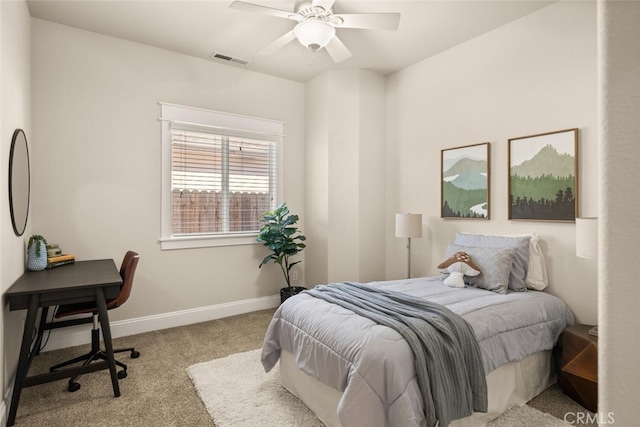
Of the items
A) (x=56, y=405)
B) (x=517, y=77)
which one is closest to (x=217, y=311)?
(x=56, y=405)

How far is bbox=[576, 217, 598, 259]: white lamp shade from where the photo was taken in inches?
89.6

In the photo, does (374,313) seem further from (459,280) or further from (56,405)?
(56,405)

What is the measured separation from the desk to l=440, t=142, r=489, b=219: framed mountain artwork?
10.6ft

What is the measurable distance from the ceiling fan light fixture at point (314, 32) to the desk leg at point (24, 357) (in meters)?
2.64

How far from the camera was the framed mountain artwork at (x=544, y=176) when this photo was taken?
9.44ft

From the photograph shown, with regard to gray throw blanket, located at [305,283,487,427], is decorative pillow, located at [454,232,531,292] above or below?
above

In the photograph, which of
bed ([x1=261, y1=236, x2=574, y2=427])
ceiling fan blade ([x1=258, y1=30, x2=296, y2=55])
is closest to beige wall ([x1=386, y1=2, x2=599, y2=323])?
bed ([x1=261, y1=236, x2=574, y2=427])

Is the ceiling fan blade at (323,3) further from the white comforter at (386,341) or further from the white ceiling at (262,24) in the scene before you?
the white comforter at (386,341)

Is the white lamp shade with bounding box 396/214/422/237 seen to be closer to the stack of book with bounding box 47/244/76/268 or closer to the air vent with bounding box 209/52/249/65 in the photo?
the air vent with bounding box 209/52/249/65

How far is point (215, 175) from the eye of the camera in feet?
14.2

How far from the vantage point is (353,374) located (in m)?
1.80

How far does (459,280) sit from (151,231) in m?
3.21

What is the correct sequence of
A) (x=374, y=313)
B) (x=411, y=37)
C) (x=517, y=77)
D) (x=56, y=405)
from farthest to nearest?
(x=411, y=37), (x=517, y=77), (x=56, y=405), (x=374, y=313)

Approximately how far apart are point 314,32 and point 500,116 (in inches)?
78.7
